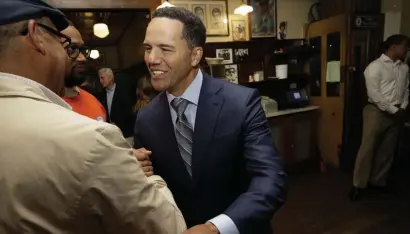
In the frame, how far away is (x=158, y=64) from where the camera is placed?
1.16 meters

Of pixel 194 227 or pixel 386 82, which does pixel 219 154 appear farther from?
pixel 386 82

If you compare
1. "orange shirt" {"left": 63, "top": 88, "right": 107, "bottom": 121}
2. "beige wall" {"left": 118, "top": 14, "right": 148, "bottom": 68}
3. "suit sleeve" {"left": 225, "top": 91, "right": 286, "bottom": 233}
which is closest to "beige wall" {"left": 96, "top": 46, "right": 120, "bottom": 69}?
"beige wall" {"left": 118, "top": 14, "right": 148, "bottom": 68}

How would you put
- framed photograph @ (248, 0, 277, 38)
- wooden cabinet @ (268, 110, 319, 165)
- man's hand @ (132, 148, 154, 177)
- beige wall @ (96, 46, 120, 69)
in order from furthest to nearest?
1. beige wall @ (96, 46, 120, 69)
2. framed photograph @ (248, 0, 277, 38)
3. wooden cabinet @ (268, 110, 319, 165)
4. man's hand @ (132, 148, 154, 177)

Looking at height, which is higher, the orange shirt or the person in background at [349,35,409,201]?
the orange shirt

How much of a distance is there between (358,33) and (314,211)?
2390 millimetres

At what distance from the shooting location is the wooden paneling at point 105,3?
10.9 ft

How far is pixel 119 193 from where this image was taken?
2.04 feet

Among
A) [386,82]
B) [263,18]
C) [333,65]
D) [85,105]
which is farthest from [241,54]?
[85,105]

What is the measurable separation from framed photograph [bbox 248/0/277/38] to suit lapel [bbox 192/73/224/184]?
3503 millimetres


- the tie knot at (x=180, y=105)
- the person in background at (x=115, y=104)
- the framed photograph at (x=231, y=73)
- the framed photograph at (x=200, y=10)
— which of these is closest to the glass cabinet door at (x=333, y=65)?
the framed photograph at (x=231, y=73)

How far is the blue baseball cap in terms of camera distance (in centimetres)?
Answer: 65

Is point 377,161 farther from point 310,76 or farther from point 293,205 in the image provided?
point 310,76

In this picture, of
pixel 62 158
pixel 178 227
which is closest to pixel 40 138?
pixel 62 158

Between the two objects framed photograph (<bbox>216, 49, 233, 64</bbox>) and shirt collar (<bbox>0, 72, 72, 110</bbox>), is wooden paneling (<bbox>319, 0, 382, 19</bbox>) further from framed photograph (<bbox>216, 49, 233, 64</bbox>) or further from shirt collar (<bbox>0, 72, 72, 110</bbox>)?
shirt collar (<bbox>0, 72, 72, 110</bbox>)
